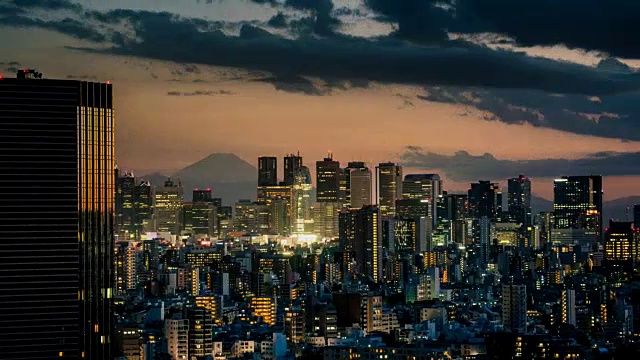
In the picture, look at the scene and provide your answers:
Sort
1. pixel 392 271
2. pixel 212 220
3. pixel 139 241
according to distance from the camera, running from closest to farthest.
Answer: pixel 392 271 < pixel 139 241 < pixel 212 220

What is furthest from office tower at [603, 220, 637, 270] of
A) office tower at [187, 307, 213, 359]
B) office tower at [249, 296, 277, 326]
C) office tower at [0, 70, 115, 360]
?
office tower at [0, 70, 115, 360]

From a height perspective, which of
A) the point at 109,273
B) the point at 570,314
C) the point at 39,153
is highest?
the point at 39,153

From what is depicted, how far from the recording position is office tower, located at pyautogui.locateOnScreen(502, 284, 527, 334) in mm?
42209

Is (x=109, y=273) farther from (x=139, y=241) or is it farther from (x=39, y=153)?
(x=139, y=241)

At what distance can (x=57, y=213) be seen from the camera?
2561cm

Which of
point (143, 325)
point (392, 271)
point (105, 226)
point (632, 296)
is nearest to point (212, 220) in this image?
point (392, 271)

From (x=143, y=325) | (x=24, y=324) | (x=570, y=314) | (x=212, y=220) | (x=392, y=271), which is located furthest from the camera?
(x=212, y=220)

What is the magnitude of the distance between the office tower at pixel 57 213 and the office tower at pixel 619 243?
43.5 metres

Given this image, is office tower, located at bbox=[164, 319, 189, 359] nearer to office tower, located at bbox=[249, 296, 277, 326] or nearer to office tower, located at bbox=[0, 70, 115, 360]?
office tower, located at bbox=[0, 70, 115, 360]

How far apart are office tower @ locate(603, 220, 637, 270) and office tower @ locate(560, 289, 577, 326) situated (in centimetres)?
1905

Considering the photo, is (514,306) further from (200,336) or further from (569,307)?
(200,336)

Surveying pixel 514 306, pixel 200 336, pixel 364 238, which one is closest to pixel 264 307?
pixel 514 306

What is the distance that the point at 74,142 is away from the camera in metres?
25.7

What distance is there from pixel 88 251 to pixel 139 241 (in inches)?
1787
